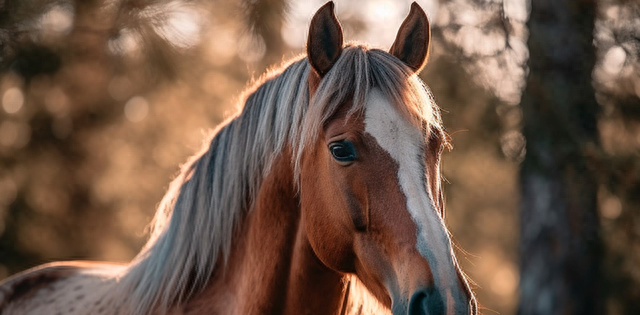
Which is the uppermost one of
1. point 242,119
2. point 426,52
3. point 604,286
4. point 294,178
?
point 426,52

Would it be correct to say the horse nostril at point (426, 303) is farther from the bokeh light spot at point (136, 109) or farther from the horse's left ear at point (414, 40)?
the bokeh light spot at point (136, 109)

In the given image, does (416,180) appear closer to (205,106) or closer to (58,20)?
(58,20)

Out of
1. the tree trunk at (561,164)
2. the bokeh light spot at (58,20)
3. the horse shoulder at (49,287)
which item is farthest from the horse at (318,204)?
the tree trunk at (561,164)

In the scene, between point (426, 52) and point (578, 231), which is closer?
point (426, 52)

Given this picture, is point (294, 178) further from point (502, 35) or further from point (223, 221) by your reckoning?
point (502, 35)

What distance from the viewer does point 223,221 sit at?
255 centimetres

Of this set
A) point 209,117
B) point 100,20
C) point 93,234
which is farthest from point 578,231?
point 93,234

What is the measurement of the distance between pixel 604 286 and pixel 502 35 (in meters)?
3.06

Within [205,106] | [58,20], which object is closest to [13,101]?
[205,106]

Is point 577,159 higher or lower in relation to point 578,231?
higher

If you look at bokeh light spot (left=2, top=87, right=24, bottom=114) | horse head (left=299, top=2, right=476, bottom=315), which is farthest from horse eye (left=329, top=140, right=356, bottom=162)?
bokeh light spot (left=2, top=87, right=24, bottom=114)

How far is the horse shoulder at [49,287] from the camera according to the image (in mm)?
3330

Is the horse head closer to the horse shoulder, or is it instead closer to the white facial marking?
the white facial marking

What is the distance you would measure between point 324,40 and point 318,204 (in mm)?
617
